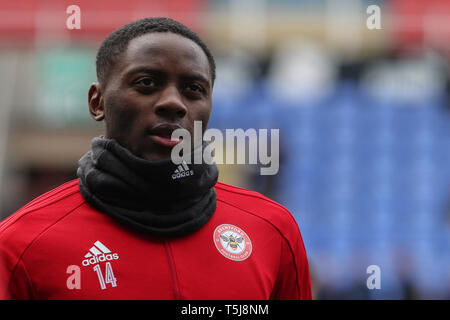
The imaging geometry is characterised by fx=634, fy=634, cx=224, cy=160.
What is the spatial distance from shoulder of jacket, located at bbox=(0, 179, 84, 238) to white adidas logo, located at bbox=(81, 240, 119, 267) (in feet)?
0.40

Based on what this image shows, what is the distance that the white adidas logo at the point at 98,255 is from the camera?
156 centimetres

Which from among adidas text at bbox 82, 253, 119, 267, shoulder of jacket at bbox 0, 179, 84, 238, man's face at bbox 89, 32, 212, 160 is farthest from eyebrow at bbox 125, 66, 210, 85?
adidas text at bbox 82, 253, 119, 267

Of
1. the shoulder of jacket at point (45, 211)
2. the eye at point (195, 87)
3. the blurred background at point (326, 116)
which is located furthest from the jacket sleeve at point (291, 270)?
the blurred background at point (326, 116)

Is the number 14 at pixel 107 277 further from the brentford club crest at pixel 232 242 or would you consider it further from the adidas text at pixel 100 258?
the brentford club crest at pixel 232 242

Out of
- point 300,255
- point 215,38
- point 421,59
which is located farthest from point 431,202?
point 300,255

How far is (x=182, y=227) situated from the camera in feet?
5.42

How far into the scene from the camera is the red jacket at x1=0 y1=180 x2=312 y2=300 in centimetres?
151

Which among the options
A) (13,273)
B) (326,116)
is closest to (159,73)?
(13,273)

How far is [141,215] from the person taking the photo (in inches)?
63.8

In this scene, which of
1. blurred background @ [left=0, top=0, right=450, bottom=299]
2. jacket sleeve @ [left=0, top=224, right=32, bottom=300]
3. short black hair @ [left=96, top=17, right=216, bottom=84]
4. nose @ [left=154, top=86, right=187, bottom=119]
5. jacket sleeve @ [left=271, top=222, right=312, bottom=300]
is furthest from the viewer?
blurred background @ [left=0, top=0, right=450, bottom=299]

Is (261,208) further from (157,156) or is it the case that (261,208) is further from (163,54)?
(163,54)

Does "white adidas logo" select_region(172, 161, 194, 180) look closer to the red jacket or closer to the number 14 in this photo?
the red jacket

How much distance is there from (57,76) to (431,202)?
5559 mm

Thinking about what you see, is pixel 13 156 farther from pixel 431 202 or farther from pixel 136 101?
pixel 136 101
